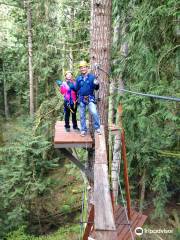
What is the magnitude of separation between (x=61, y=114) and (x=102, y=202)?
1096 centimetres

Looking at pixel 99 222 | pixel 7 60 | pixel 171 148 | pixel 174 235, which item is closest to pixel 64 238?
pixel 174 235

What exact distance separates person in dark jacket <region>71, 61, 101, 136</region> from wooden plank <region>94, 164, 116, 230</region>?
A: 58.9 inches

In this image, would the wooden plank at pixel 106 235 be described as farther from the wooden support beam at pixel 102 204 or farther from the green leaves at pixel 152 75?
the green leaves at pixel 152 75

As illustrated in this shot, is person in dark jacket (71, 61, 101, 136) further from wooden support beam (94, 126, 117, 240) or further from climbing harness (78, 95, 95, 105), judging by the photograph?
wooden support beam (94, 126, 117, 240)

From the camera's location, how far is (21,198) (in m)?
13.3

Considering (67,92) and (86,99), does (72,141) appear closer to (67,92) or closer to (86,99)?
(86,99)

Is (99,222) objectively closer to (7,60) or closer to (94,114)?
(94,114)

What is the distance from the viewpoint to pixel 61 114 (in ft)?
45.8

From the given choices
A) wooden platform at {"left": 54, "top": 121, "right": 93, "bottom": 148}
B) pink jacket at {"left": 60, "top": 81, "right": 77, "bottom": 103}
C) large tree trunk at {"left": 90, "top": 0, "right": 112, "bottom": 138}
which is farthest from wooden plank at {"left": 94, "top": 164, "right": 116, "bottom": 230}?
pink jacket at {"left": 60, "top": 81, "right": 77, "bottom": 103}

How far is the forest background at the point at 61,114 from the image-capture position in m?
6.53

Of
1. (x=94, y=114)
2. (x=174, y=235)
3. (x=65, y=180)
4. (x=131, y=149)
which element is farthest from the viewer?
(x=65, y=180)

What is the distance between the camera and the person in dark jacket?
5.65 meters

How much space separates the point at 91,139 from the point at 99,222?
3.22 m

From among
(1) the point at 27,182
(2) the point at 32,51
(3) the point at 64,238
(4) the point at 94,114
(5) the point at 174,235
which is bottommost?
(3) the point at 64,238
